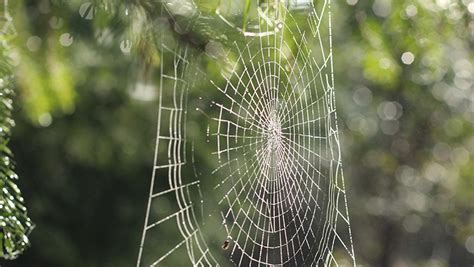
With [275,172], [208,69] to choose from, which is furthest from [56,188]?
[208,69]

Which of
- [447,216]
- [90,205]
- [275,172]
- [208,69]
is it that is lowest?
[447,216]

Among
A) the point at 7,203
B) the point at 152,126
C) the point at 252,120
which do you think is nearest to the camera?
the point at 7,203

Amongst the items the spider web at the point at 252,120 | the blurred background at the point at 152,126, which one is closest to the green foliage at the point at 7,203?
the spider web at the point at 252,120

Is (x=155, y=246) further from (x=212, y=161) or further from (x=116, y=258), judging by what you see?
(x=212, y=161)

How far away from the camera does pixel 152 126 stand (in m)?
3.89

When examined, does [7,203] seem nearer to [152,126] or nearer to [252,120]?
[252,120]

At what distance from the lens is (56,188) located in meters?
4.29

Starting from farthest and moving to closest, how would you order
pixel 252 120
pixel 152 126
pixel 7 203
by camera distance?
pixel 152 126, pixel 252 120, pixel 7 203

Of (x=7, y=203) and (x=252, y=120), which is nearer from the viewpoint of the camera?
(x=7, y=203)

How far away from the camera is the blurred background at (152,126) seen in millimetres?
1416

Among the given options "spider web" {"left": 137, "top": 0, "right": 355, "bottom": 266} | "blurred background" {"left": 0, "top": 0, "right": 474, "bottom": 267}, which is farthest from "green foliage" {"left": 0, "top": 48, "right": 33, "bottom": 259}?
"blurred background" {"left": 0, "top": 0, "right": 474, "bottom": 267}

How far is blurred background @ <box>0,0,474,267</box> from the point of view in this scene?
1.42 m

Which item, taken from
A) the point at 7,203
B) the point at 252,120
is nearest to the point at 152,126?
the point at 252,120

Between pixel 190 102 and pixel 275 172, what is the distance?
61 centimetres
